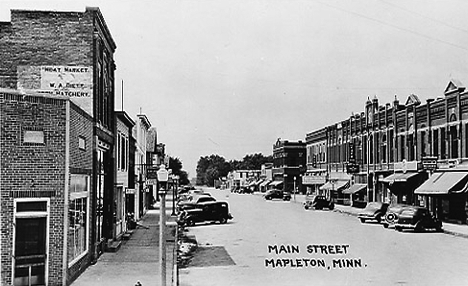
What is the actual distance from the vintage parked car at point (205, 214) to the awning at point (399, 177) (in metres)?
12.8

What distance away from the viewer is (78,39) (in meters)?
17.6

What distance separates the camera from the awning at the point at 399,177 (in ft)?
130

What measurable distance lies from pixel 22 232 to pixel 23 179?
3.78ft

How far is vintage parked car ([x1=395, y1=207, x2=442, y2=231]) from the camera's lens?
Answer: 28.4m

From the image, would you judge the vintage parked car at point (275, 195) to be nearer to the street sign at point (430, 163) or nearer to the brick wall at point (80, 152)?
the street sign at point (430, 163)

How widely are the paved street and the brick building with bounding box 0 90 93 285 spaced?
11.2 ft

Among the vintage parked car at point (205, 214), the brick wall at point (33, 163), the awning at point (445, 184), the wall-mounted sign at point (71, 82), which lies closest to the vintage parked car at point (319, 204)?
the awning at point (445, 184)

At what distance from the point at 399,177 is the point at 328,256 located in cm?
2309

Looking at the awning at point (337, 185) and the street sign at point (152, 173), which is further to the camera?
the awning at point (337, 185)

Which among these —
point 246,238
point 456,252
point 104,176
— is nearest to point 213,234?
point 246,238

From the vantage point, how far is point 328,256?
763 inches

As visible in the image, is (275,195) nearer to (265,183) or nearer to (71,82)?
(265,183)

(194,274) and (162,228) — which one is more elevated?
(162,228)

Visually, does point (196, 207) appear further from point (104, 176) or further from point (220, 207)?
point (104, 176)
